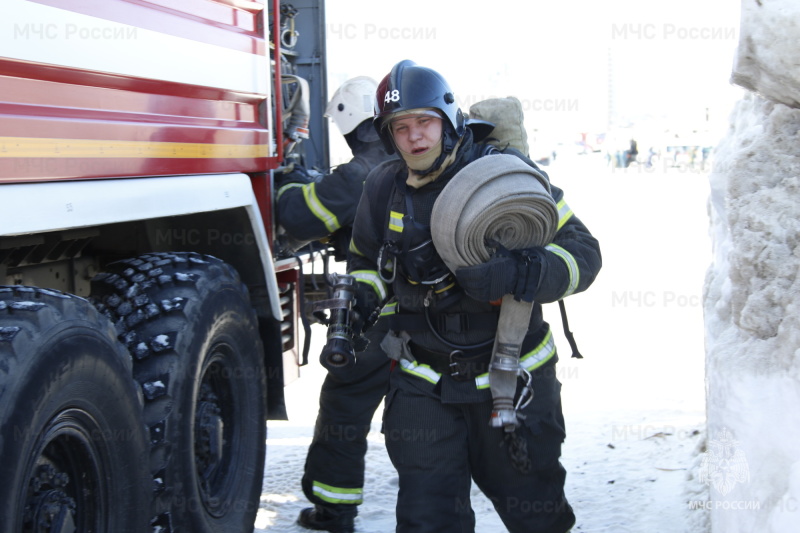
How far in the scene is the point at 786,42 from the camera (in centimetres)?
255

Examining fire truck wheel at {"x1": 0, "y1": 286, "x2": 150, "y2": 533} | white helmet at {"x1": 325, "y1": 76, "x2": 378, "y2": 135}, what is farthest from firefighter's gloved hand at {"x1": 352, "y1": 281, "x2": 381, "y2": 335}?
white helmet at {"x1": 325, "y1": 76, "x2": 378, "y2": 135}

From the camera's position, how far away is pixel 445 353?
126 inches

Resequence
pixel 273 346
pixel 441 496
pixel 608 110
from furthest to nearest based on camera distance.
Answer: pixel 608 110, pixel 273 346, pixel 441 496

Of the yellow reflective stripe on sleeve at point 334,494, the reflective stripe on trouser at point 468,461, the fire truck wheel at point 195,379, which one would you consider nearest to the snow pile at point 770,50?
the reflective stripe on trouser at point 468,461

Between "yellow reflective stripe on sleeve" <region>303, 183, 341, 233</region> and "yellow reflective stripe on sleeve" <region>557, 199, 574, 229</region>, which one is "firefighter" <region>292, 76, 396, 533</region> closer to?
"yellow reflective stripe on sleeve" <region>303, 183, 341, 233</region>

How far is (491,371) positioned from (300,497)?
6.40ft

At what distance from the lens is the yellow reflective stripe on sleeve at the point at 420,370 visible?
320 cm

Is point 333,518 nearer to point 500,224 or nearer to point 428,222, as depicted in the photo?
point 428,222

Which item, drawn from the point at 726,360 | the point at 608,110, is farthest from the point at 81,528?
the point at 608,110

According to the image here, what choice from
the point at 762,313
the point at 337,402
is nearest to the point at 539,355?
the point at 762,313

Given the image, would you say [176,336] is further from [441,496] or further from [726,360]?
[726,360]

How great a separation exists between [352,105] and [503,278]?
215 centimetres

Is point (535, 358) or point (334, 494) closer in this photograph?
point (535, 358)

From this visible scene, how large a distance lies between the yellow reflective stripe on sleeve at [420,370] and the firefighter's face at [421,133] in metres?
0.70
